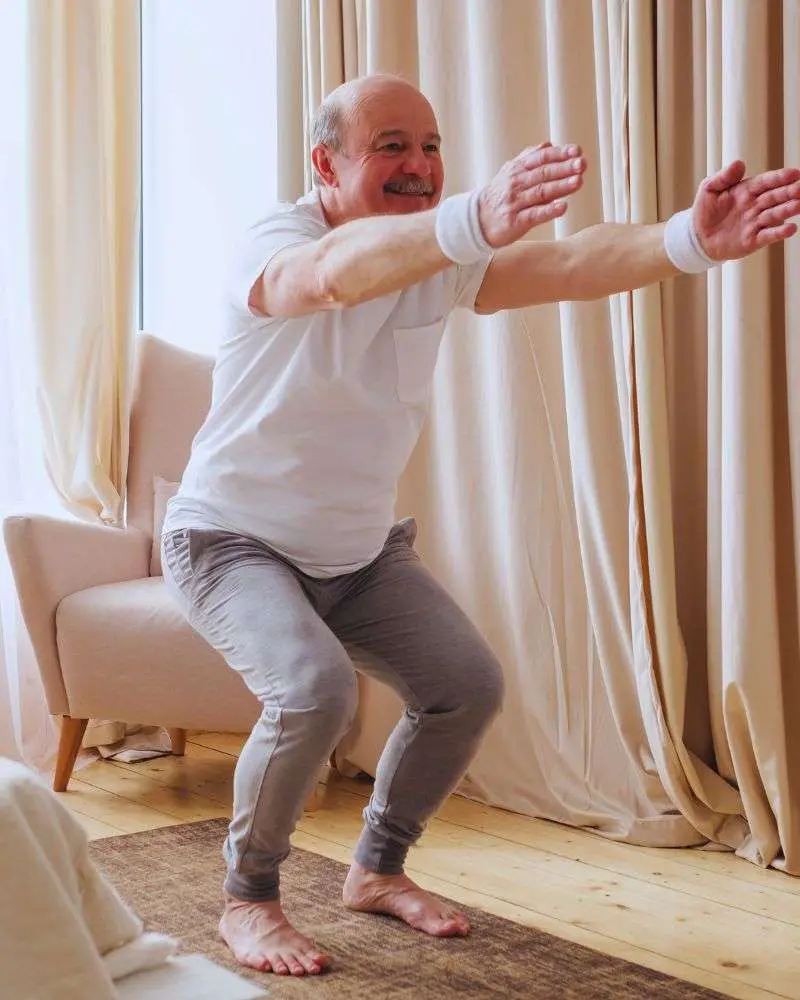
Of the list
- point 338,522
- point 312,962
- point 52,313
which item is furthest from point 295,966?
point 52,313

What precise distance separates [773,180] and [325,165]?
29.8 inches

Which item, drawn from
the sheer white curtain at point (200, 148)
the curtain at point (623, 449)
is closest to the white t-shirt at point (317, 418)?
the curtain at point (623, 449)

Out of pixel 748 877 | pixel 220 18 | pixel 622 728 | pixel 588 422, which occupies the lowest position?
pixel 748 877

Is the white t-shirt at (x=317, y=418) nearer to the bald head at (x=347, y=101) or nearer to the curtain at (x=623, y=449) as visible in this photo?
the bald head at (x=347, y=101)

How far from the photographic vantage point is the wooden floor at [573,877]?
1.99 metres

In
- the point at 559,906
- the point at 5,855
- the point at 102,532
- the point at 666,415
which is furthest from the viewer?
the point at 102,532

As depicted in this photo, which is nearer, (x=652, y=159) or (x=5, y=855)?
(x=5, y=855)

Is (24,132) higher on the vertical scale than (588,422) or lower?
higher

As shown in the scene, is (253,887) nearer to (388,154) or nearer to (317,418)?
(317,418)

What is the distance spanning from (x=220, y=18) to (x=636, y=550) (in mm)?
2218

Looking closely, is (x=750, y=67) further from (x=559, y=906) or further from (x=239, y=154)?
(x=239, y=154)

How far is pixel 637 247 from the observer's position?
1.77 metres

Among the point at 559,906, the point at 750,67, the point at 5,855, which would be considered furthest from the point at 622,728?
the point at 5,855

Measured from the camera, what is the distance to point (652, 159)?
253 cm
